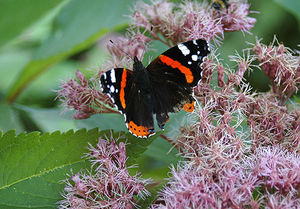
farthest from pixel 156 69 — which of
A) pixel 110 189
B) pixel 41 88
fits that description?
pixel 41 88

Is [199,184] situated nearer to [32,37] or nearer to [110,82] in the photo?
[110,82]

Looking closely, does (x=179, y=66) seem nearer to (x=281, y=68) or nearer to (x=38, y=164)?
(x=281, y=68)

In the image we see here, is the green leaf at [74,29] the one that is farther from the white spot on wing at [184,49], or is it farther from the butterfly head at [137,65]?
the white spot on wing at [184,49]

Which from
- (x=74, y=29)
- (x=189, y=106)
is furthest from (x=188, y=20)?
(x=74, y=29)

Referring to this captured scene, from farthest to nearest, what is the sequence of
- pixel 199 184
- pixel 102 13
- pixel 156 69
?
pixel 102 13 → pixel 156 69 → pixel 199 184

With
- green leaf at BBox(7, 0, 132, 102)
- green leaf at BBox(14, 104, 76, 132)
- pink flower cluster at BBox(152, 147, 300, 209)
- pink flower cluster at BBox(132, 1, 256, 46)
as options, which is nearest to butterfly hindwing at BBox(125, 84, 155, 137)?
pink flower cluster at BBox(152, 147, 300, 209)

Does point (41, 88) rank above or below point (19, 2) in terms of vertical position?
below

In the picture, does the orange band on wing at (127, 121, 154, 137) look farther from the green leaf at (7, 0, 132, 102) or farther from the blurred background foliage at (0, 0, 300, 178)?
the green leaf at (7, 0, 132, 102)
